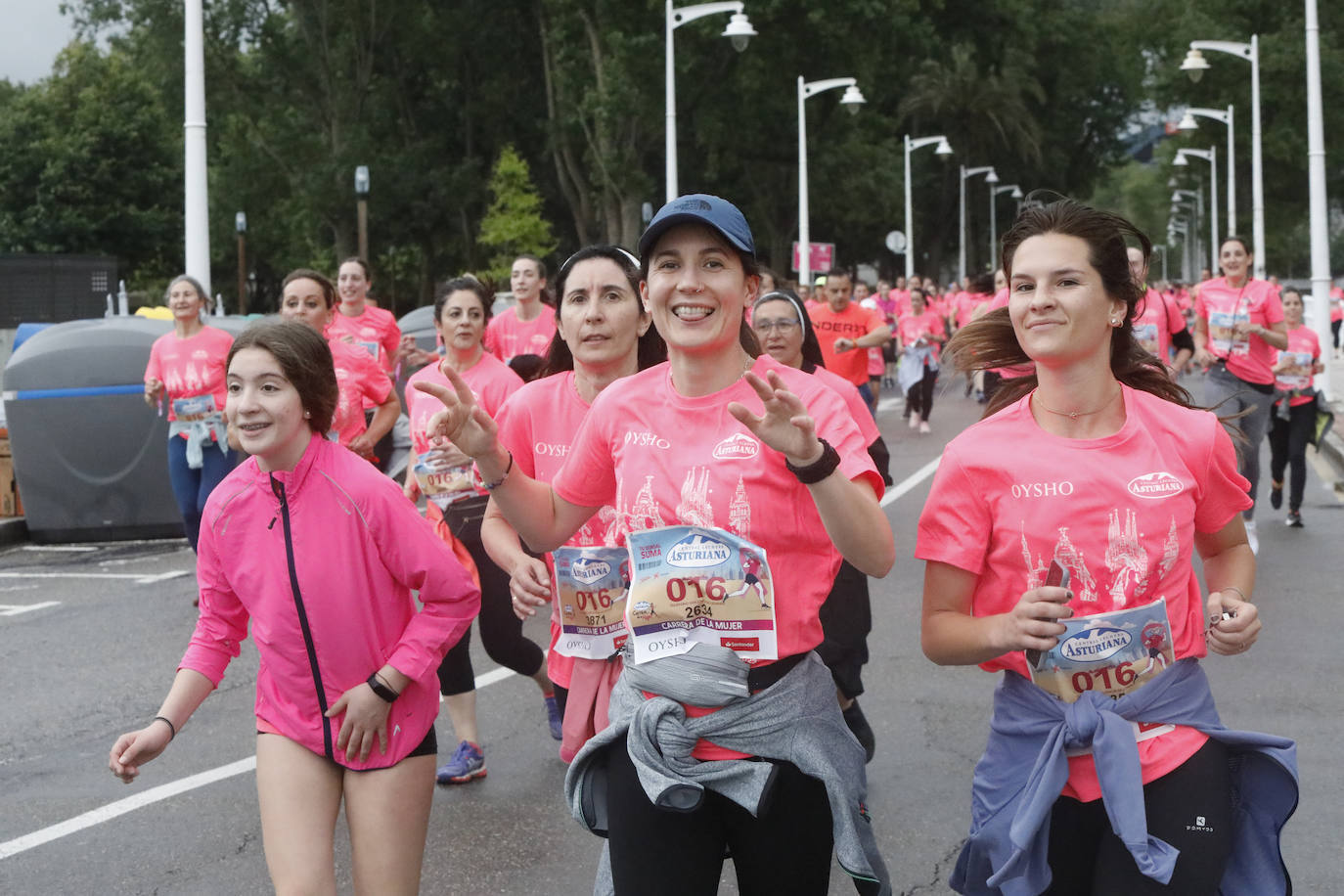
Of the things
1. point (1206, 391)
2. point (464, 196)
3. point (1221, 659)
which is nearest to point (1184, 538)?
point (1221, 659)

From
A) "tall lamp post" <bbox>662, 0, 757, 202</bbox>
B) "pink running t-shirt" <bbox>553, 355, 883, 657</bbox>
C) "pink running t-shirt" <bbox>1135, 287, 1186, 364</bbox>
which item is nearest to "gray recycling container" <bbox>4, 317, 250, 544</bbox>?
"pink running t-shirt" <bbox>1135, 287, 1186, 364</bbox>

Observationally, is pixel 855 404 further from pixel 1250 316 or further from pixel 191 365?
pixel 1250 316

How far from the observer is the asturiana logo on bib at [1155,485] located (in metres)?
2.97

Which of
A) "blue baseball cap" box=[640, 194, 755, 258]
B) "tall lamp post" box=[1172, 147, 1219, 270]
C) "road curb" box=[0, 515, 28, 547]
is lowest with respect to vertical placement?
"road curb" box=[0, 515, 28, 547]

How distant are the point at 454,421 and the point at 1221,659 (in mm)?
5434

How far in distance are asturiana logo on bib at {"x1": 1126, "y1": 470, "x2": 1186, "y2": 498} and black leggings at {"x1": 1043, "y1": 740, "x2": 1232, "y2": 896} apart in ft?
1.48

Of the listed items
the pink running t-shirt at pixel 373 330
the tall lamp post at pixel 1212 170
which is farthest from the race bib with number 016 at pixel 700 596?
the tall lamp post at pixel 1212 170

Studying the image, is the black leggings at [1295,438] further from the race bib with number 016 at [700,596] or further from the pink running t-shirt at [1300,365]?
the race bib with number 016 at [700,596]

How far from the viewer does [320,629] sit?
350 cm

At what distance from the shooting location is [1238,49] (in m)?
31.8

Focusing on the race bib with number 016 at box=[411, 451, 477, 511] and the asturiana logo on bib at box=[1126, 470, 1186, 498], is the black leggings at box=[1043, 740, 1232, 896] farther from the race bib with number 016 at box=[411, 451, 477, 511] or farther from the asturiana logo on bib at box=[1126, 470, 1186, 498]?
the race bib with number 016 at box=[411, 451, 477, 511]

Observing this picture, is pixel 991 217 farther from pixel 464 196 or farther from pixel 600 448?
pixel 600 448

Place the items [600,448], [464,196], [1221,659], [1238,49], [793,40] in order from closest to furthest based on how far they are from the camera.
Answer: [600,448] < [1221,659] < [1238,49] < [793,40] < [464,196]

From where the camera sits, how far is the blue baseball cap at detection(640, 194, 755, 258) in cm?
312
